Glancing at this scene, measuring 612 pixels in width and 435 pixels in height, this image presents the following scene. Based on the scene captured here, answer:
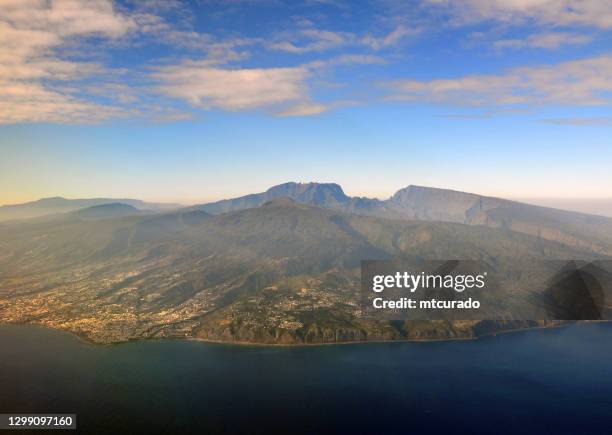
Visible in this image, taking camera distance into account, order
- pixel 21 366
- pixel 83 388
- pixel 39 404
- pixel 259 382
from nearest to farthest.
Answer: pixel 39 404, pixel 83 388, pixel 259 382, pixel 21 366

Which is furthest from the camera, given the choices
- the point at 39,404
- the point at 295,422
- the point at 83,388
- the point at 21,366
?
the point at 21,366

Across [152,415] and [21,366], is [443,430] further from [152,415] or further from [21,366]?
[21,366]

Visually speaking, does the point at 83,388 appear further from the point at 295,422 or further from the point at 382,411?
the point at 382,411

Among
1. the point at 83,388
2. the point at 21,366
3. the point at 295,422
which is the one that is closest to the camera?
the point at 295,422

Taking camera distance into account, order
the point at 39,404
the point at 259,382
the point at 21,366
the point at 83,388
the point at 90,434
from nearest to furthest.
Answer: the point at 90,434 → the point at 39,404 → the point at 83,388 → the point at 259,382 → the point at 21,366

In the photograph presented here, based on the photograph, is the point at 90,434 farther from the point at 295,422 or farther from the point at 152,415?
the point at 295,422

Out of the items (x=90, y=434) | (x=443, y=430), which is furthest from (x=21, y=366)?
(x=443, y=430)

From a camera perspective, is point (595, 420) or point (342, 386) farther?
point (342, 386)

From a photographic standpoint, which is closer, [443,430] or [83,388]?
[443,430]

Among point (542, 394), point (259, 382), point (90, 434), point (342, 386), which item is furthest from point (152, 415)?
point (542, 394)
